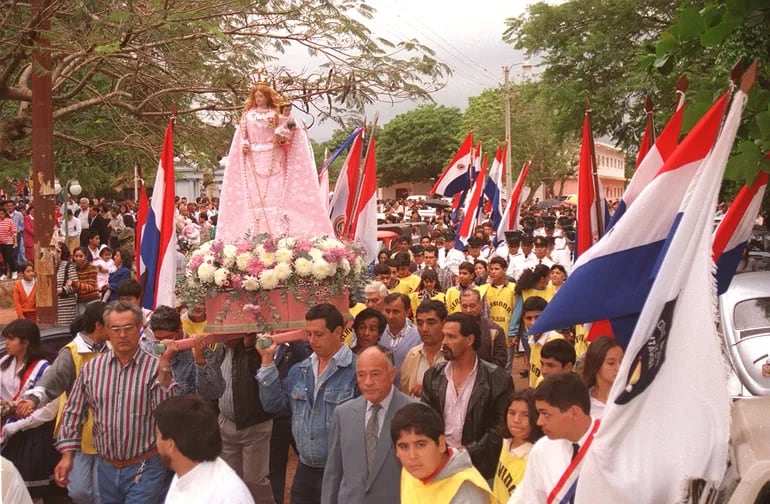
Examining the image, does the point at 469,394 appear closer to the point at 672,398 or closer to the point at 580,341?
the point at 672,398

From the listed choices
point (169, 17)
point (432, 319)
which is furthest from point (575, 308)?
point (169, 17)

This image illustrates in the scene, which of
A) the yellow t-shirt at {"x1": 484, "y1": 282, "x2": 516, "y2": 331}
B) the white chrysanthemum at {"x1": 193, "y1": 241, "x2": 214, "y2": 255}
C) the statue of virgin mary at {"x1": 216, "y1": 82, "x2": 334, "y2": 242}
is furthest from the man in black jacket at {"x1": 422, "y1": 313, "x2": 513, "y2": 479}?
the yellow t-shirt at {"x1": 484, "y1": 282, "x2": 516, "y2": 331}

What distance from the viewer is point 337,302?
6.83m

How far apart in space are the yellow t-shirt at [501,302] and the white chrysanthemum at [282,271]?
4480 mm

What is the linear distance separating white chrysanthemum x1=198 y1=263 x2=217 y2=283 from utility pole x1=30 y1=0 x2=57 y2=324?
6.18 metres

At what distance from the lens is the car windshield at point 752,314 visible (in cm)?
923

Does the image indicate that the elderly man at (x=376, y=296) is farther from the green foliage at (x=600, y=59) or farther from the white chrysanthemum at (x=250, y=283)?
the green foliage at (x=600, y=59)

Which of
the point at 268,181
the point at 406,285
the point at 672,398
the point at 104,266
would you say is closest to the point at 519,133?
the point at 104,266

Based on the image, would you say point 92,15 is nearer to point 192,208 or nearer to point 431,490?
point 431,490

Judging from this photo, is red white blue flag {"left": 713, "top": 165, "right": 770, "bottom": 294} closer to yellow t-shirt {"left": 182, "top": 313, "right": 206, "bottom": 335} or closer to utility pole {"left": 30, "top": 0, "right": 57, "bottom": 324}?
yellow t-shirt {"left": 182, "top": 313, "right": 206, "bottom": 335}

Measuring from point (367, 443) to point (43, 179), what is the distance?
8207 mm

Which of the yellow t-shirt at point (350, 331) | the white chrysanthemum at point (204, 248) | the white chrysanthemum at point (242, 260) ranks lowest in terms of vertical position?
the yellow t-shirt at point (350, 331)

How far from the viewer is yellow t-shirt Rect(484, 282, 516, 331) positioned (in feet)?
34.7

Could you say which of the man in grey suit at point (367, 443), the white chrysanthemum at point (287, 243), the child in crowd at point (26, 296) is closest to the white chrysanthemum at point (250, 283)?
the white chrysanthemum at point (287, 243)
